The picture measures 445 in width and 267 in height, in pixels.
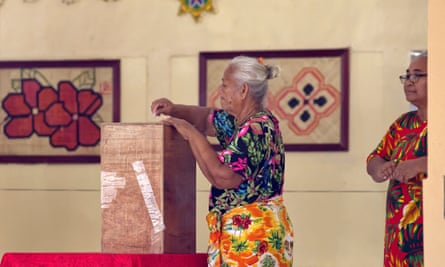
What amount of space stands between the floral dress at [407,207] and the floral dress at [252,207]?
0.55 metres

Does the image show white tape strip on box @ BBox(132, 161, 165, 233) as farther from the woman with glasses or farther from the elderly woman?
the woman with glasses

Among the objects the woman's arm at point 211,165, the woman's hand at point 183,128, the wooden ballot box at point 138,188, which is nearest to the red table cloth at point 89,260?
the wooden ballot box at point 138,188

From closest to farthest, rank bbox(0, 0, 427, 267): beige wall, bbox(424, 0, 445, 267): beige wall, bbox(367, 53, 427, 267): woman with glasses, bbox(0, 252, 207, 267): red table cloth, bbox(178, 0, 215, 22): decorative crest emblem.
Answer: bbox(424, 0, 445, 267): beige wall < bbox(0, 252, 207, 267): red table cloth < bbox(367, 53, 427, 267): woman with glasses < bbox(0, 0, 427, 267): beige wall < bbox(178, 0, 215, 22): decorative crest emblem

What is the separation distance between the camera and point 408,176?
314 centimetres

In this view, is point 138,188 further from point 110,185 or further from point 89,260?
point 89,260

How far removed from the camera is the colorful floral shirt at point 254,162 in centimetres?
288

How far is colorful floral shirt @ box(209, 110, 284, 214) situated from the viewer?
2.88 meters

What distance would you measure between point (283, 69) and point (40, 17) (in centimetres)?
172

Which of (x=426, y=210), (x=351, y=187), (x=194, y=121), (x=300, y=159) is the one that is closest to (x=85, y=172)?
(x=300, y=159)

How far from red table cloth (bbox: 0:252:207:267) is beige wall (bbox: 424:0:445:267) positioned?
3.95 feet

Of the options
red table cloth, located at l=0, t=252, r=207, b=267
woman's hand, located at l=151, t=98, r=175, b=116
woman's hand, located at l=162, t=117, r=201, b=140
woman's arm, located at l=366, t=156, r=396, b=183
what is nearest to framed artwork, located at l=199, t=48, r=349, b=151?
woman's arm, located at l=366, t=156, r=396, b=183

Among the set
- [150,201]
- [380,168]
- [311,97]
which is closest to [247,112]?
[150,201]

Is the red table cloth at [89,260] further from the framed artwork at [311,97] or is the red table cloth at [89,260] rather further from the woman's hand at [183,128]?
the framed artwork at [311,97]

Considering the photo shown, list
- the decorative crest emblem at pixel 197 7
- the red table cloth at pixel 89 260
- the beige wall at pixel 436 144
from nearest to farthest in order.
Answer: the beige wall at pixel 436 144
the red table cloth at pixel 89 260
the decorative crest emblem at pixel 197 7
